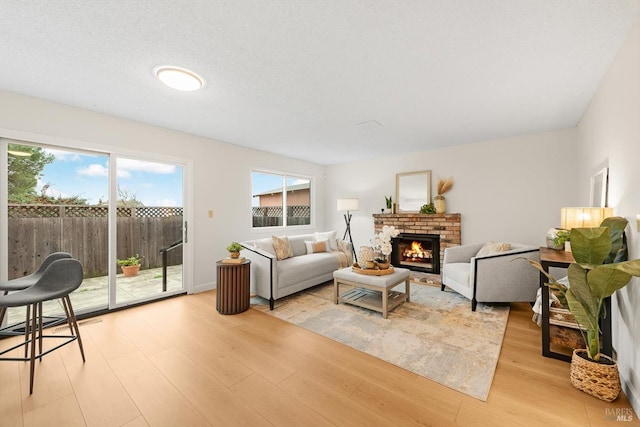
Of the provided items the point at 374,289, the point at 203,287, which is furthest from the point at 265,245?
the point at 374,289

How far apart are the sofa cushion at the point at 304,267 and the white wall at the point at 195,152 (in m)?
1.36

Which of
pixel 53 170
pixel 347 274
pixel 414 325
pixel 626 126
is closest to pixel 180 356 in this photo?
pixel 347 274

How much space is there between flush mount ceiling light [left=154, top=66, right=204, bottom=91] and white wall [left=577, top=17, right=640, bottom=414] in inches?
130

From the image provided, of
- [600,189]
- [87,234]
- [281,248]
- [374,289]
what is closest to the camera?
[600,189]

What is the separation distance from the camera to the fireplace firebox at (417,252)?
194 inches

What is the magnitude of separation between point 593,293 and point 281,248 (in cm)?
335

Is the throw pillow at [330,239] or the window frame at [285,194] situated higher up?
the window frame at [285,194]

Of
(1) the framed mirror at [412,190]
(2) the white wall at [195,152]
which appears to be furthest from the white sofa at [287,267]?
→ (1) the framed mirror at [412,190]

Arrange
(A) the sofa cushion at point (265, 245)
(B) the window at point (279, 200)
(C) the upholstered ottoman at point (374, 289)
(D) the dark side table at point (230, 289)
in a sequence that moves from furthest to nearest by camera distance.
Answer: (B) the window at point (279, 200)
(A) the sofa cushion at point (265, 245)
(D) the dark side table at point (230, 289)
(C) the upholstered ottoman at point (374, 289)

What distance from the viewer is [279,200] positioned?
222 inches

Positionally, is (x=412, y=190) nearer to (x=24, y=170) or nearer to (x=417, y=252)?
(x=417, y=252)

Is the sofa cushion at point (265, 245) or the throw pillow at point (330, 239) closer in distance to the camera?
the sofa cushion at point (265, 245)

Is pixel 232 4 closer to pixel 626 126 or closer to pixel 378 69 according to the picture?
pixel 378 69

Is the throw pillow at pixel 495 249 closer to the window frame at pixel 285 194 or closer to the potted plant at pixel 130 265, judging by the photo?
the window frame at pixel 285 194
